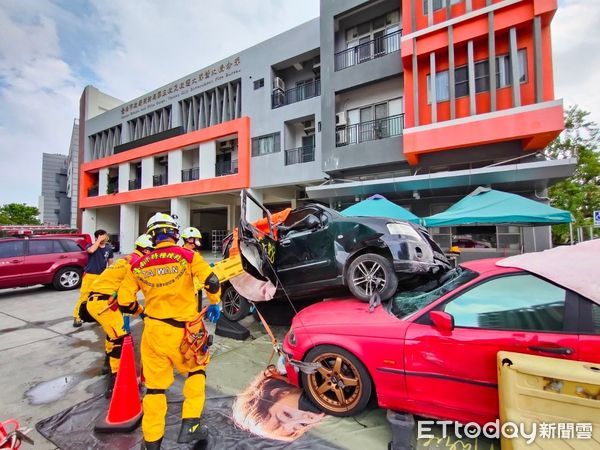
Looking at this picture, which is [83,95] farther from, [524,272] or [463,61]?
[524,272]

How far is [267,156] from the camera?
14727mm

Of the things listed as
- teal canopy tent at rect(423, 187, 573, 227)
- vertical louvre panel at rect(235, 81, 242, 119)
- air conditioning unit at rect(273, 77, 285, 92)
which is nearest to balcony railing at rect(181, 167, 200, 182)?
vertical louvre panel at rect(235, 81, 242, 119)

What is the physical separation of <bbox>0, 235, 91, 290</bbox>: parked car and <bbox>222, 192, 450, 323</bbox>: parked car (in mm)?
8183

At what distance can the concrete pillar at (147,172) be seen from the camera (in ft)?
64.8

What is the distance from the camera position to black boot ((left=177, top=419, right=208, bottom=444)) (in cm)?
228

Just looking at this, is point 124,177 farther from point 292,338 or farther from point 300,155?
point 292,338

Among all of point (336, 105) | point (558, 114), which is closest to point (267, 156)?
point (336, 105)

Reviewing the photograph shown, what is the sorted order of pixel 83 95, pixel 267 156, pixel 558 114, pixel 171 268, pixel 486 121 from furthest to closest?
pixel 83 95, pixel 267 156, pixel 486 121, pixel 558 114, pixel 171 268

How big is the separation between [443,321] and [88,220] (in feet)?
97.3

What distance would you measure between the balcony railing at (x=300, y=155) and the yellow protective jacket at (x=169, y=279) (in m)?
12.1

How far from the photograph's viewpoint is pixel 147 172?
19.9 m

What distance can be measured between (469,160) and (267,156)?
8989mm

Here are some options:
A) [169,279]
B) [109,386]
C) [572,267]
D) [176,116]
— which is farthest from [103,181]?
[572,267]

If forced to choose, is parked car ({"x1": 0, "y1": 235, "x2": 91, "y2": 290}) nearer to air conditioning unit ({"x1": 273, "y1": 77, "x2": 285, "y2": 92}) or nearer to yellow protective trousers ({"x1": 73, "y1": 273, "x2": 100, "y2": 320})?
yellow protective trousers ({"x1": 73, "y1": 273, "x2": 100, "y2": 320})
